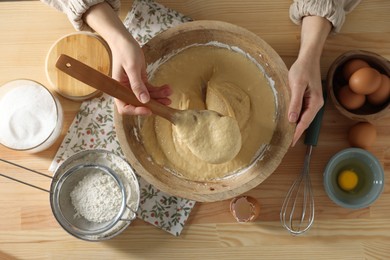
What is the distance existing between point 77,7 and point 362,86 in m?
0.63

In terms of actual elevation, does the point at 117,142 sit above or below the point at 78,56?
below

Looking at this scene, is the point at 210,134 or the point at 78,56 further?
the point at 78,56

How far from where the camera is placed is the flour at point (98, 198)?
3.25ft

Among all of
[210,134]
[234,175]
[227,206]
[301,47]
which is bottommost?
[227,206]

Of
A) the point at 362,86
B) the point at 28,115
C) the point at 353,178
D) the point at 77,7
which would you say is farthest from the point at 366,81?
the point at 28,115

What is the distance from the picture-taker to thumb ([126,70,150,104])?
82 cm

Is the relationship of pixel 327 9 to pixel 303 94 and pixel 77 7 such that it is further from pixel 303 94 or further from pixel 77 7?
pixel 77 7

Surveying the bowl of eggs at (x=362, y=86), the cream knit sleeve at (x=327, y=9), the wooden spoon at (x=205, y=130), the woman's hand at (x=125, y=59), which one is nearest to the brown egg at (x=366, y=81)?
the bowl of eggs at (x=362, y=86)

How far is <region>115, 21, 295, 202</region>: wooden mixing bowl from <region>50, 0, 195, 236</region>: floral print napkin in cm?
10

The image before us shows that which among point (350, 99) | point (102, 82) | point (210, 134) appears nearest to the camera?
point (102, 82)

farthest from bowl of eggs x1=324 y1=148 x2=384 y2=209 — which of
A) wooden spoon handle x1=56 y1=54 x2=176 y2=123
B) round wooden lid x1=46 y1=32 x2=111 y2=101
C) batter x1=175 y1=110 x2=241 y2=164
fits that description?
round wooden lid x1=46 y1=32 x2=111 y2=101

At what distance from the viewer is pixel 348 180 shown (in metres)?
1.01

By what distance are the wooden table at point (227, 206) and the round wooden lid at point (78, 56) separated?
0.13 feet

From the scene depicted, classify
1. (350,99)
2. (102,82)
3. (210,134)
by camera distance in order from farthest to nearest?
(350,99), (210,134), (102,82)
